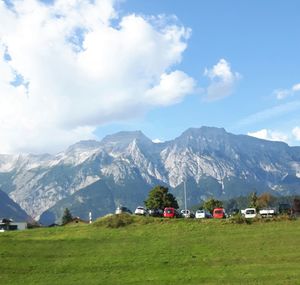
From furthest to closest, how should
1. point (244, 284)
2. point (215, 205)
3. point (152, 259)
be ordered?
point (215, 205)
point (152, 259)
point (244, 284)

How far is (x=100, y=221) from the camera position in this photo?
75500 mm

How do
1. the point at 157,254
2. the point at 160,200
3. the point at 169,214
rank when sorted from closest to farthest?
1. the point at 157,254
2. the point at 169,214
3. the point at 160,200

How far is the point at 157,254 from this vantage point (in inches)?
2084

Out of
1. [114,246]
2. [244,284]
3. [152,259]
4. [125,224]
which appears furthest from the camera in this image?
[125,224]

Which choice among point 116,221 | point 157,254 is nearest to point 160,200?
point 116,221

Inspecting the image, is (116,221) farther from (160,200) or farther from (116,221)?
(160,200)

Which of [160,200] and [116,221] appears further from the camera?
[160,200]

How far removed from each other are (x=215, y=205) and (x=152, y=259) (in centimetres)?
9795

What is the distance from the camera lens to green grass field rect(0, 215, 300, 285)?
4478 centimetres

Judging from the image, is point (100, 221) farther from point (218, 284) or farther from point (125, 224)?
point (218, 284)

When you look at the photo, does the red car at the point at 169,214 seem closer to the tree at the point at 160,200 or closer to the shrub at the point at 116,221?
the shrub at the point at 116,221

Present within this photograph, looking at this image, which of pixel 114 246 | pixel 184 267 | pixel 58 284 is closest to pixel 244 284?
pixel 184 267

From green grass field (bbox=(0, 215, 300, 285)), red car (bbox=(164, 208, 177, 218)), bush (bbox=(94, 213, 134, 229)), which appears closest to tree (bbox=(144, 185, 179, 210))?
red car (bbox=(164, 208, 177, 218))

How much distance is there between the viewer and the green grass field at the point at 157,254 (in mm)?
44781
